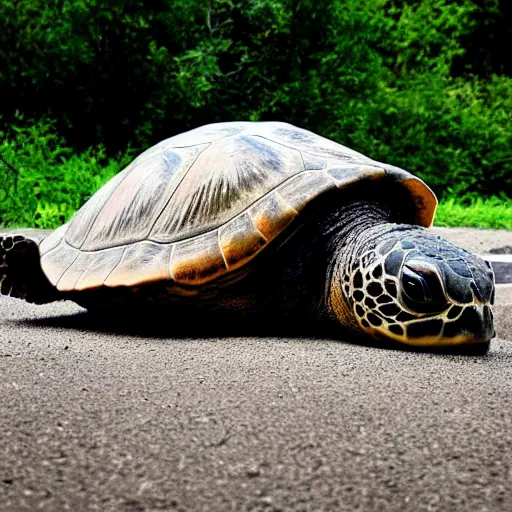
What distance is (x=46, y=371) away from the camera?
4.56ft

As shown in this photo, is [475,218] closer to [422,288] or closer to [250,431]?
[422,288]

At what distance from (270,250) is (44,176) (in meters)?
4.78

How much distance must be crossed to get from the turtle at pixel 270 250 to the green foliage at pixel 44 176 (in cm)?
349

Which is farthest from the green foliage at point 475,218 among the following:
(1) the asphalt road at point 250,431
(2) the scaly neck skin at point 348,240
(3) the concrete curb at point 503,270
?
(1) the asphalt road at point 250,431

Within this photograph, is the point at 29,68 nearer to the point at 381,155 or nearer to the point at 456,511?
the point at 381,155

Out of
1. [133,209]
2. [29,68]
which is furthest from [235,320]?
[29,68]

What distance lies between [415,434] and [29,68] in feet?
22.6

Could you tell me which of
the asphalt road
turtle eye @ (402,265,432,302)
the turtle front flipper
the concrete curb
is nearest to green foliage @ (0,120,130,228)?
the turtle front flipper

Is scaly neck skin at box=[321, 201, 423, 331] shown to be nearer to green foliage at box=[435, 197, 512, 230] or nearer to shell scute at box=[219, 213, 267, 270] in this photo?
shell scute at box=[219, 213, 267, 270]

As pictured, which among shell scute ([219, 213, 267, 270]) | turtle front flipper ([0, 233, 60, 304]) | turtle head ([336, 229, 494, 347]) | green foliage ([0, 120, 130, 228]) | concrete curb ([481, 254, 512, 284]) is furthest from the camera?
green foliage ([0, 120, 130, 228])

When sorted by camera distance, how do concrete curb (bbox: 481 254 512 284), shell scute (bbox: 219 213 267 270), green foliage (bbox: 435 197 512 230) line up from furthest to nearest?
1. green foliage (bbox: 435 197 512 230)
2. concrete curb (bbox: 481 254 512 284)
3. shell scute (bbox: 219 213 267 270)

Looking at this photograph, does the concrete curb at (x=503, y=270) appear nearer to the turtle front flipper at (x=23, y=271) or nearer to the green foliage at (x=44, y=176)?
the turtle front flipper at (x=23, y=271)

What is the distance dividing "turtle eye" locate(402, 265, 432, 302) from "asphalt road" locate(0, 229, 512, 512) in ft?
0.59

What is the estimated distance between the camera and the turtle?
1840 millimetres
